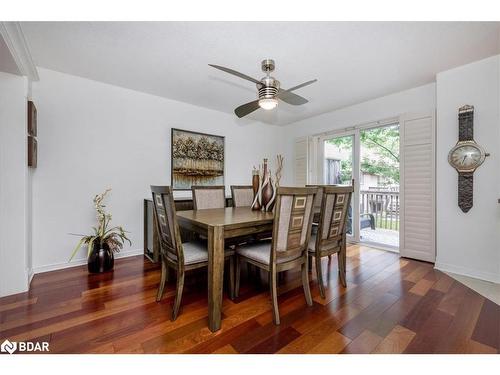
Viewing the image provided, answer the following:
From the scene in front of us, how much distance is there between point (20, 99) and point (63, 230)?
1.44 m

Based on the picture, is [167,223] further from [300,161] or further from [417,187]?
[300,161]

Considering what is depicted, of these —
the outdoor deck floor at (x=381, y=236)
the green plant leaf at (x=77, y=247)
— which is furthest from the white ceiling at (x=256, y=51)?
the outdoor deck floor at (x=381, y=236)

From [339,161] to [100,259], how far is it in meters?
3.86

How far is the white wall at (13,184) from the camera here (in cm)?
200

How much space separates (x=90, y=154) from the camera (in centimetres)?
283

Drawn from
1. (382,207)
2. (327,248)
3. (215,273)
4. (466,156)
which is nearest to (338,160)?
(382,207)

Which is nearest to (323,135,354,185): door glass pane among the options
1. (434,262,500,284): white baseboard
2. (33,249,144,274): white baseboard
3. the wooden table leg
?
(434,262,500,284): white baseboard

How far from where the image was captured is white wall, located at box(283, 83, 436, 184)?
3.01m

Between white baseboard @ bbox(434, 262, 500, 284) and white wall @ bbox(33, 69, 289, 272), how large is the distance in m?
3.72

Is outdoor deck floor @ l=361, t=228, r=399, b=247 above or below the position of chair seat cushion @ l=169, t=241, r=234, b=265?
below

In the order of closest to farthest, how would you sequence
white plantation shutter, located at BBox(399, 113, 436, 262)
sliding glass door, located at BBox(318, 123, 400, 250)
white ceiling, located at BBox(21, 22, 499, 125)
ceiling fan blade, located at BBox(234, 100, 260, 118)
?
white ceiling, located at BBox(21, 22, 499, 125) → ceiling fan blade, located at BBox(234, 100, 260, 118) → white plantation shutter, located at BBox(399, 113, 436, 262) → sliding glass door, located at BBox(318, 123, 400, 250)

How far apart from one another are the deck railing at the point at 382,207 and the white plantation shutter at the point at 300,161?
1118 millimetres

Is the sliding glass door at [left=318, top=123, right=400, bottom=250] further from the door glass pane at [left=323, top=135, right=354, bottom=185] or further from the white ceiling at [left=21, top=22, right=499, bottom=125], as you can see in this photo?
the white ceiling at [left=21, top=22, right=499, bottom=125]
